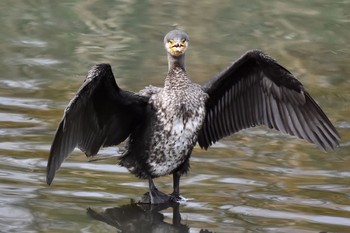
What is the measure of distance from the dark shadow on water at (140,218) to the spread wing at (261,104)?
3.28 ft

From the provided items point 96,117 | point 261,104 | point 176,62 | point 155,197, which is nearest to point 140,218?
point 155,197

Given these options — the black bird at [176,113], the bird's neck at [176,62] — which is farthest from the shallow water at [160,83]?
the bird's neck at [176,62]

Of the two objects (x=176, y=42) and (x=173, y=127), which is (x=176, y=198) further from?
(x=176, y=42)

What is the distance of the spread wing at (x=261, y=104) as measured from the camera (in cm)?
776

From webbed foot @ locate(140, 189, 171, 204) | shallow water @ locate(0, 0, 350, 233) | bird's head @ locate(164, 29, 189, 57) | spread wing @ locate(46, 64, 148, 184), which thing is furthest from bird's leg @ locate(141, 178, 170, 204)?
bird's head @ locate(164, 29, 189, 57)

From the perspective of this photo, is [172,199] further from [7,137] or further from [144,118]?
[7,137]

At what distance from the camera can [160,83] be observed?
10773 mm

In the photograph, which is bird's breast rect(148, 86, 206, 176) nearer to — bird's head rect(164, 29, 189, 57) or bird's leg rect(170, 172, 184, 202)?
bird's leg rect(170, 172, 184, 202)

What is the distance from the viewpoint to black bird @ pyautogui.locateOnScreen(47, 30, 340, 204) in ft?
23.9

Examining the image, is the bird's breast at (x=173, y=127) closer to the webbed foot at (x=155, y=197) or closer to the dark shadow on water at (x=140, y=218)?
the webbed foot at (x=155, y=197)

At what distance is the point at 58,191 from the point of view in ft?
24.6

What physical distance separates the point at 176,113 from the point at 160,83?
3.37m

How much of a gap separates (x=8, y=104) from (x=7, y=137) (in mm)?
1064

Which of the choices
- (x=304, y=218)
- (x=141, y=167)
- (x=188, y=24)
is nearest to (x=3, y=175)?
(x=141, y=167)
